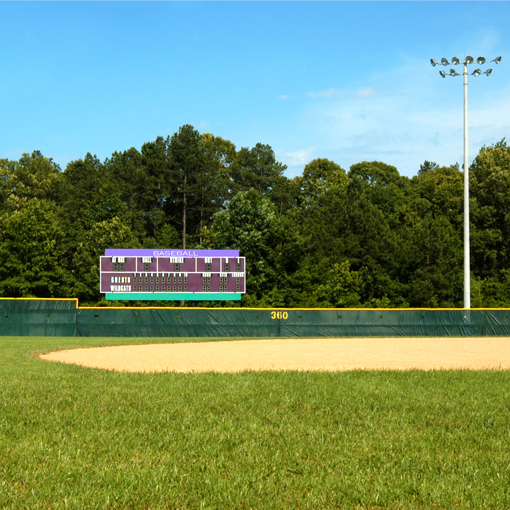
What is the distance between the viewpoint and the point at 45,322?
1115 inches

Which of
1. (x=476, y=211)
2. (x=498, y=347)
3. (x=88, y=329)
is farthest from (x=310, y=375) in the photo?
(x=476, y=211)

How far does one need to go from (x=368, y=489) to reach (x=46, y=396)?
19.4 ft

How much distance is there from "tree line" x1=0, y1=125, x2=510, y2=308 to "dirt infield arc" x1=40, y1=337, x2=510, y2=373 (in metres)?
22.0

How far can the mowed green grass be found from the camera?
188 inches

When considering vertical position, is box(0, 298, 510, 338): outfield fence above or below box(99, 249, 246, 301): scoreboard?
below

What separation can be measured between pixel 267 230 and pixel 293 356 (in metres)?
34.4

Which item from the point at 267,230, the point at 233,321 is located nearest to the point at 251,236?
the point at 267,230

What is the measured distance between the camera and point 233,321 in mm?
29156

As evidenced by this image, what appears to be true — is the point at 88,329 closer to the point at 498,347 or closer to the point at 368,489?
the point at 498,347

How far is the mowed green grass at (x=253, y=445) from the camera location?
4.78 m

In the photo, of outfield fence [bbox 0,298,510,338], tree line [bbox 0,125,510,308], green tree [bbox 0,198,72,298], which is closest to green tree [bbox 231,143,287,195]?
tree line [bbox 0,125,510,308]

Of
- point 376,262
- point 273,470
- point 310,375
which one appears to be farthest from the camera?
point 376,262

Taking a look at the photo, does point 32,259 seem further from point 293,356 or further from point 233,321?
point 293,356

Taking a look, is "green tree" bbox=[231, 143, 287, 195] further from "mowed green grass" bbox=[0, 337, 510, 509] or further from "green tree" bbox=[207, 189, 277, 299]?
"mowed green grass" bbox=[0, 337, 510, 509]
